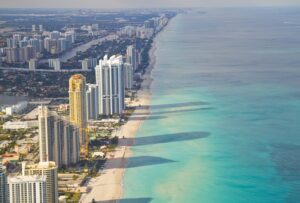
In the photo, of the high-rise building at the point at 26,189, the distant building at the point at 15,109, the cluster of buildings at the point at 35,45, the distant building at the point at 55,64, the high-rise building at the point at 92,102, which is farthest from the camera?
the cluster of buildings at the point at 35,45

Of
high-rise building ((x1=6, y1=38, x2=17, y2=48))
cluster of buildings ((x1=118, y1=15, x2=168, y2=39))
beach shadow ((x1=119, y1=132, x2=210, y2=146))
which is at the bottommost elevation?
beach shadow ((x1=119, y1=132, x2=210, y2=146))

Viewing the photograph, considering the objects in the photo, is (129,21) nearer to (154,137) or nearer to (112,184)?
(154,137)

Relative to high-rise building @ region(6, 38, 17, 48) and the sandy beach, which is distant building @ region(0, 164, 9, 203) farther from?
high-rise building @ region(6, 38, 17, 48)

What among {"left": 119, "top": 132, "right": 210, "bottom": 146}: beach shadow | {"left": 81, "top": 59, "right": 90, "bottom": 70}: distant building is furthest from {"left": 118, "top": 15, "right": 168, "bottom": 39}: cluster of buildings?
{"left": 119, "top": 132, "right": 210, "bottom": 146}: beach shadow

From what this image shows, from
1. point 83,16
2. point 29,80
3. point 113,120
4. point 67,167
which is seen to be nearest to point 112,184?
point 67,167

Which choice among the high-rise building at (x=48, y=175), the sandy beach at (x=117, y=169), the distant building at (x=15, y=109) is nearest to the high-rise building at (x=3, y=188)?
the high-rise building at (x=48, y=175)

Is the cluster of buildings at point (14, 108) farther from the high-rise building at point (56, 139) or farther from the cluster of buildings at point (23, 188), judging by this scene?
the cluster of buildings at point (23, 188)
